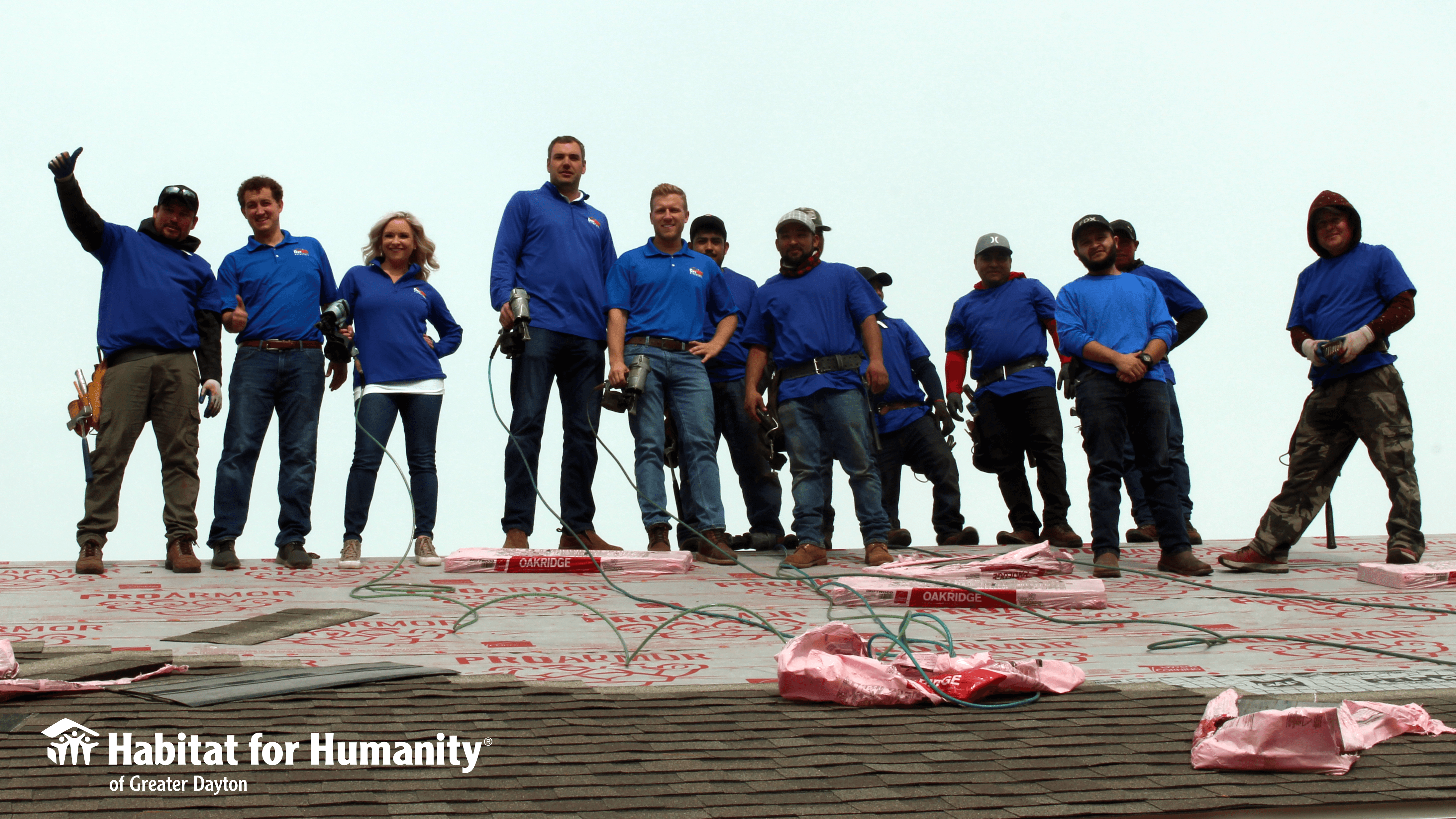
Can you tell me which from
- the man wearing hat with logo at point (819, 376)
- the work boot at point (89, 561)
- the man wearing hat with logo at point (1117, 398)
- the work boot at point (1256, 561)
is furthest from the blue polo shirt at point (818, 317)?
the work boot at point (89, 561)

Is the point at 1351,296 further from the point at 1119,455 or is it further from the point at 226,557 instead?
the point at 226,557

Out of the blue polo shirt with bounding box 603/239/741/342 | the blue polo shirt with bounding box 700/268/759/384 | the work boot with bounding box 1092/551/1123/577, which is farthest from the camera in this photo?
the blue polo shirt with bounding box 700/268/759/384

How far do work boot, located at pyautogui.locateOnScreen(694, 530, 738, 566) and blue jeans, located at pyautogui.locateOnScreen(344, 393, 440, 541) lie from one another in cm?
118

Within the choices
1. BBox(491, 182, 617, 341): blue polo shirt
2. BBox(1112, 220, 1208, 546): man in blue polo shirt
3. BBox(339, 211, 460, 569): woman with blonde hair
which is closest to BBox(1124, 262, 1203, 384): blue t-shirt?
BBox(1112, 220, 1208, 546): man in blue polo shirt

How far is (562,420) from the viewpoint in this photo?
532 cm

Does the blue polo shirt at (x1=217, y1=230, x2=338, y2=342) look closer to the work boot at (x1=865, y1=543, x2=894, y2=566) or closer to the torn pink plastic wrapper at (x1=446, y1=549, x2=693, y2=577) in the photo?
the torn pink plastic wrapper at (x1=446, y1=549, x2=693, y2=577)

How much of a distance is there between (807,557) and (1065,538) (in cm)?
154

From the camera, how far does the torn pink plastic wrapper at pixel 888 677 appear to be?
2486 mm

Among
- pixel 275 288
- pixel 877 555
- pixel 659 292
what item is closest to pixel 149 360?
pixel 275 288

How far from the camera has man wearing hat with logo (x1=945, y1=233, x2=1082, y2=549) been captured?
5902 millimetres

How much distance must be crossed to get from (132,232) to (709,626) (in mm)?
3026

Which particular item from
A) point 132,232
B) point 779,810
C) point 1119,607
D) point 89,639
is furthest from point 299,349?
point 779,810

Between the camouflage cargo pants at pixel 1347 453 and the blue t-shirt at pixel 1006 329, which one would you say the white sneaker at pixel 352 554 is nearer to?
the blue t-shirt at pixel 1006 329

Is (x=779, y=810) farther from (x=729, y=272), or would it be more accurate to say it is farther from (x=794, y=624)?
(x=729, y=272)
